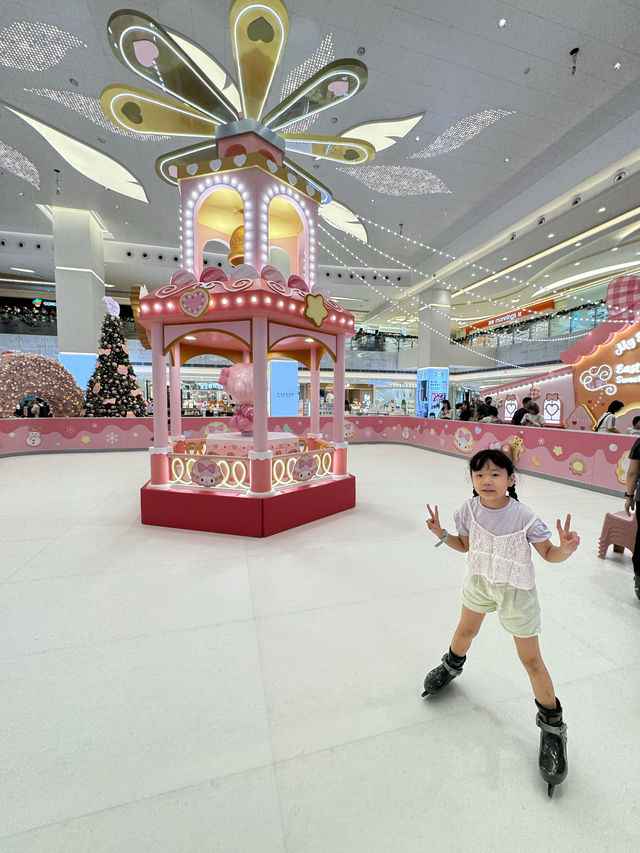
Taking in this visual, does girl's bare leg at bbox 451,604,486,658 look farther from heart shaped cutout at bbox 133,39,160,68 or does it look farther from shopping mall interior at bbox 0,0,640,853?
heart shaped cutout at bbox 133,39,160,68

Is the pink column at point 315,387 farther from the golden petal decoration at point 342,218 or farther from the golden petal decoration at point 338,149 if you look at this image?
the golden petal decoration at point 342,218

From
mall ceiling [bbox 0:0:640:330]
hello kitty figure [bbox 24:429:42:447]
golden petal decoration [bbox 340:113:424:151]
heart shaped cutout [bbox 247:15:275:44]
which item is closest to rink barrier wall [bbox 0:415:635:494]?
hello kitty figure [bbox 24:429:42:447]

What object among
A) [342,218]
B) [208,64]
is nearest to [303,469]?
[208,64]

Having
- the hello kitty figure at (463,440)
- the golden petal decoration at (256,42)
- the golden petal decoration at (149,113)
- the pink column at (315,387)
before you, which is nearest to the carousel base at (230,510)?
the pink column at (315,387)

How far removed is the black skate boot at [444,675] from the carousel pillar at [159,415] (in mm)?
3757

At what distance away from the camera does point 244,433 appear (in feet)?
17.8

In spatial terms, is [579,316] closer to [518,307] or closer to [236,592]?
[518,307]

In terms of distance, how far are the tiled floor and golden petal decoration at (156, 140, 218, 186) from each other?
475 cm

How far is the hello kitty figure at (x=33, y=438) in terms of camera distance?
10.1m

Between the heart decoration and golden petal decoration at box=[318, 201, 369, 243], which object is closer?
the heart decoration

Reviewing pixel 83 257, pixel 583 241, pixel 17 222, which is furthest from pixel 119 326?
pixel 583 241

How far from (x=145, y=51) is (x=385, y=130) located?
5.91m

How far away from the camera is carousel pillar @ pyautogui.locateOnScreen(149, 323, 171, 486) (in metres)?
4.59

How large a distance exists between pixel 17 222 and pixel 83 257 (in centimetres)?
286
